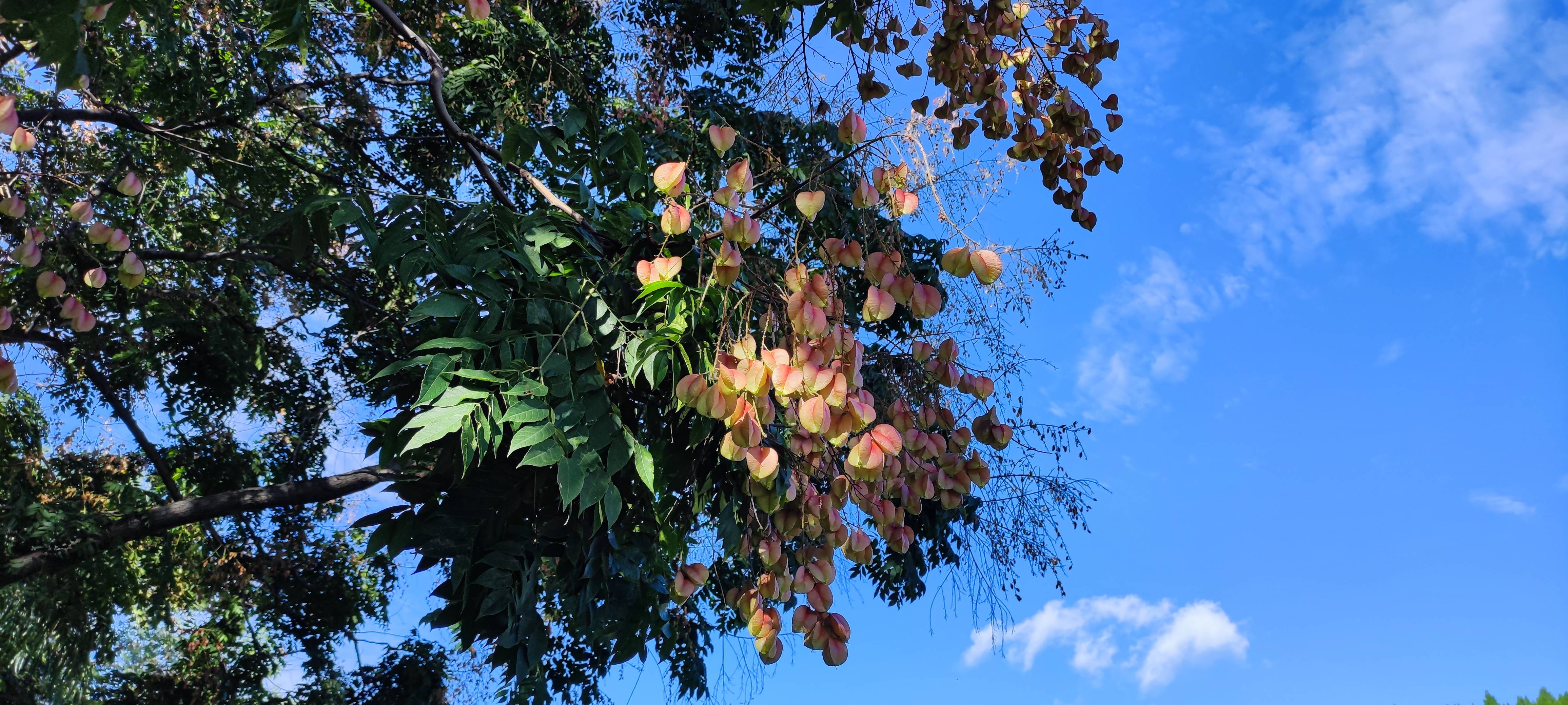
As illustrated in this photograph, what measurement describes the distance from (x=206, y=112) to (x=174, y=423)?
1.54 metres

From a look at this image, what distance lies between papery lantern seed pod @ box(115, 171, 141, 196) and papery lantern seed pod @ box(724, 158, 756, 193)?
2.74 metres

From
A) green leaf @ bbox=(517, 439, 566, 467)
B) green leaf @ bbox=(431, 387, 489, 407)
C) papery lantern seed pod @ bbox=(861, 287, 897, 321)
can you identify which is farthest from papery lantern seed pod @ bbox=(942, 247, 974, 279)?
green leaf @ bbox=(431, 387, 489, 407)

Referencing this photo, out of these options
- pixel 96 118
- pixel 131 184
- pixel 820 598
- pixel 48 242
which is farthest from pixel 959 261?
pixel 48 242

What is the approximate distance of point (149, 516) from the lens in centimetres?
418

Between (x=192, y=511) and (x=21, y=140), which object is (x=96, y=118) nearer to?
(x=21, y=140)

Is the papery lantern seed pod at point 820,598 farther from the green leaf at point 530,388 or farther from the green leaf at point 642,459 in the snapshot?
the green leaf at point 530,388

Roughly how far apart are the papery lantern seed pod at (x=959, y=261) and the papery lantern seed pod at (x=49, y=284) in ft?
10.1

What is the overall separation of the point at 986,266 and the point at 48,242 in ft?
11.6

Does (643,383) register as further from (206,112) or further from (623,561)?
(206,112)

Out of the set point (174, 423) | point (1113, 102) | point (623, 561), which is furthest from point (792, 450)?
point (174, 423)

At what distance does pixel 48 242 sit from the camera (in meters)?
3.88

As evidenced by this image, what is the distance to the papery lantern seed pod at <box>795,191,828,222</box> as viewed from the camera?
2168 millimetres

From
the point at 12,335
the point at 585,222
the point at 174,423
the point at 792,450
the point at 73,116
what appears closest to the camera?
the point at 792,450

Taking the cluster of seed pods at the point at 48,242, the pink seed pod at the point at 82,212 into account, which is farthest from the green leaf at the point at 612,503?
the pink seed pod at the point at 82,212
